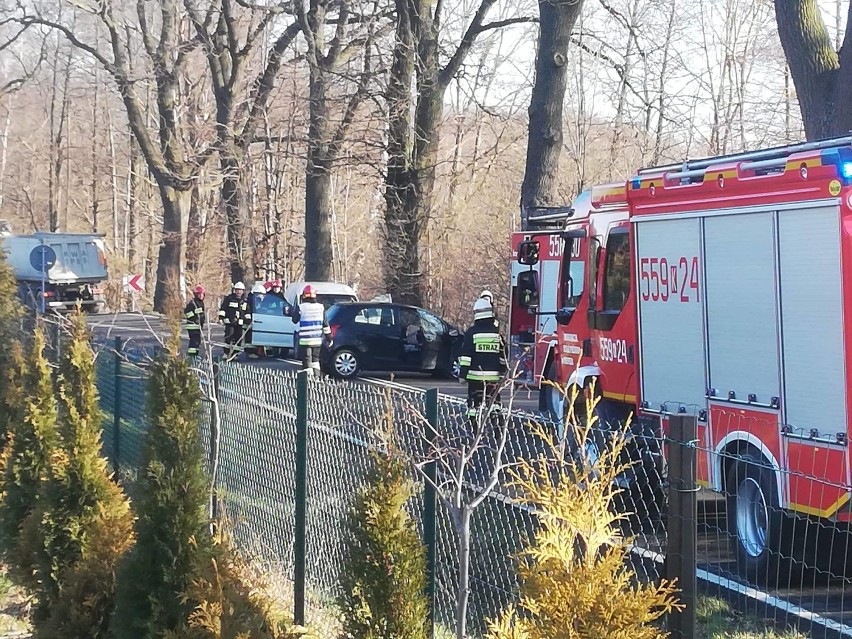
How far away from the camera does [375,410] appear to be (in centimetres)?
598

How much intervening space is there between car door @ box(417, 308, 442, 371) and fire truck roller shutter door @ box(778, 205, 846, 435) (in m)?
15.8

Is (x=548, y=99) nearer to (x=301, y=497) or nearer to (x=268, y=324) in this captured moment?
(x=268, y=324)

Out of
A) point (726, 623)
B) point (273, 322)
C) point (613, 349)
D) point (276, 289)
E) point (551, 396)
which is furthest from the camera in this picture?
point (276, 289)

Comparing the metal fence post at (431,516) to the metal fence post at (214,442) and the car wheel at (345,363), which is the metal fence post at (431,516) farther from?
the car wheel at (345,363)

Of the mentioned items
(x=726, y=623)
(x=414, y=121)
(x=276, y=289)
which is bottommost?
(x=726, y=623)

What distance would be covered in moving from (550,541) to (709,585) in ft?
8.15

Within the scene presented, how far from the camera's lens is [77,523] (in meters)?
7.19

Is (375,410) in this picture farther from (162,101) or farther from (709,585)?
(162,101)

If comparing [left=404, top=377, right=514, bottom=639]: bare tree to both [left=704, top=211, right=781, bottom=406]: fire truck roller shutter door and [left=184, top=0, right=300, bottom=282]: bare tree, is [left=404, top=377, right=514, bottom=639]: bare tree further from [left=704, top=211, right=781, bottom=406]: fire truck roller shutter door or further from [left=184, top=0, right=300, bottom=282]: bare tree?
[left=184, top=0, right=300, bottom=282]: bare tree

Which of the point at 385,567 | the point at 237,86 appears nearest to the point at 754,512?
the point at 385,567

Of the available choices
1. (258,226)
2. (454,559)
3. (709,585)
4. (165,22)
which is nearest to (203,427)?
(454,559)

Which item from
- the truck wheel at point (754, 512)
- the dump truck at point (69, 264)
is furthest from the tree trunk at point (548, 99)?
the dump truck at point (69, 264)

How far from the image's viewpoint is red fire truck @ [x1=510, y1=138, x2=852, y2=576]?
302 inches

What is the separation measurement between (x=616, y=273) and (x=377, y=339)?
1303 cm
